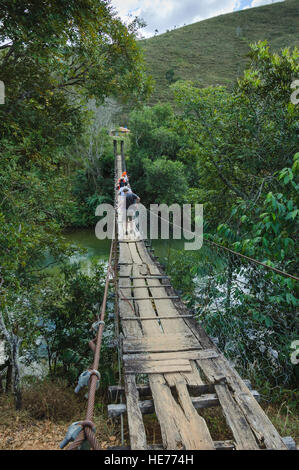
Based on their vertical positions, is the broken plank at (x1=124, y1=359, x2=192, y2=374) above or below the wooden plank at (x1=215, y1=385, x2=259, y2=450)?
above

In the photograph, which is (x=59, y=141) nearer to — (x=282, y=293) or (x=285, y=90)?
(x=285, y=90)

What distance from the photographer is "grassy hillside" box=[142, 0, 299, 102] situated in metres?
32.9

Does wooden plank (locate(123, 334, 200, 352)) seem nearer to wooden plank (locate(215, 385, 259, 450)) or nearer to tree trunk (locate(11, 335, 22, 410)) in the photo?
wooden plank (locate(215, 385, 259, 450))

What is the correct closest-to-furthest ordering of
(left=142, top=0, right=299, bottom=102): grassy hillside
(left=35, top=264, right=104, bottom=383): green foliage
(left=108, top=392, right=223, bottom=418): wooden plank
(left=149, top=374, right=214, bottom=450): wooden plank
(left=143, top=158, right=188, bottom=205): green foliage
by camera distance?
1. (left=149, top=374, right=214, bottom=450): wooden plank
2. (left=108, top=392, right=223, bottom=418): wooden plank
3. (left=35, top=264, right=104, bottom=383): green foliage
4. (left=143, top=158, right=188, bottom=205): green foliage
5. (left=142, top=0, right=299, bottom=102): grassy hillside

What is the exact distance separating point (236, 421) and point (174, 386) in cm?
34

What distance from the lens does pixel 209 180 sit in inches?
188

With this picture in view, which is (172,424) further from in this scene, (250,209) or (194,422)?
(250,209)

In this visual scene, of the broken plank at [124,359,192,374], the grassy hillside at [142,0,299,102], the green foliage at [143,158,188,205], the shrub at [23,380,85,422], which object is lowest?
the shrub at [23,380,85,422]

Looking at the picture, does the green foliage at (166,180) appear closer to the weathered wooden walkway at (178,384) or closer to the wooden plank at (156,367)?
the weathered wooden walkway at (178,384)

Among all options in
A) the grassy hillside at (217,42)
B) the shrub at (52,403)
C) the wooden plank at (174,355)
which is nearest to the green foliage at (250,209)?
the wooden plank at (174,355)

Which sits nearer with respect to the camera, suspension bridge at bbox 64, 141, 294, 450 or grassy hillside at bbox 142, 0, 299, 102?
suspension bridge at bbox 64, 141, 294, 450

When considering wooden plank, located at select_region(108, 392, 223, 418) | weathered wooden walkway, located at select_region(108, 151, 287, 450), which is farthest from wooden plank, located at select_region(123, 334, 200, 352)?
wooden plank, located at select_region(108, 392, 223, 418)
